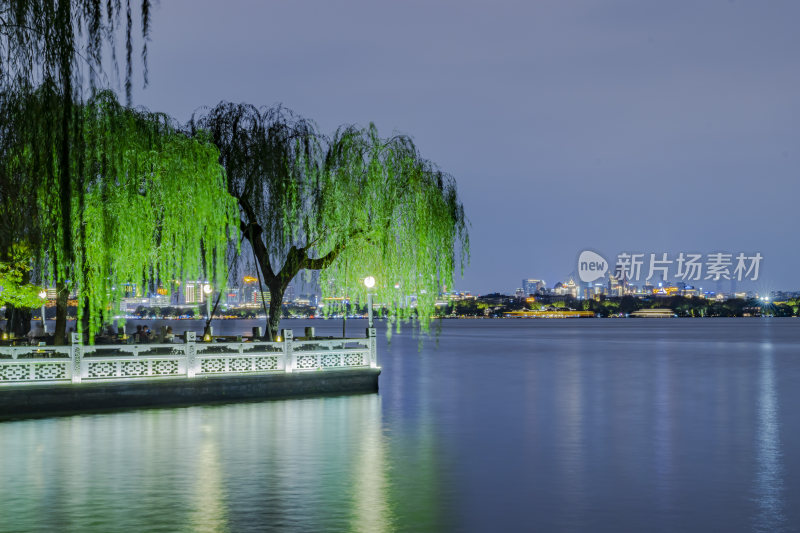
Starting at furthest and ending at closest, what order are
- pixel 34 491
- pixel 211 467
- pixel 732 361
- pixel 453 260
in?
pixel 732 361
pixel 453 260
pixel 211 467
pixel 34 491

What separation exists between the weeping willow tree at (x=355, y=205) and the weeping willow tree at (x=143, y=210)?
2132mm

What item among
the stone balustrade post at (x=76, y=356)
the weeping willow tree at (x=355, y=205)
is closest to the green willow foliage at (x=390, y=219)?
the weeping willow tree at (x=355, y=205)

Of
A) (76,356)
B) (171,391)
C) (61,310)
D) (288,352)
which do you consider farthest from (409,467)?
(61,310)

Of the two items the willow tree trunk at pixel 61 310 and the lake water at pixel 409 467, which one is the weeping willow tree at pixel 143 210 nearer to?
the willow tree trunk at pixel 61 310

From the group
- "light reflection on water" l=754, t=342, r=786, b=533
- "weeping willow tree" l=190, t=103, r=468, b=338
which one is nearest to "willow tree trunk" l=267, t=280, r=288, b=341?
"weeping willow tree" l=190, t=103, r=468, b=338

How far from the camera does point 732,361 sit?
2184 inches

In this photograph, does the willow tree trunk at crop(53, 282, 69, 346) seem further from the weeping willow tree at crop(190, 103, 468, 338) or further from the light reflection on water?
the light reflection on water

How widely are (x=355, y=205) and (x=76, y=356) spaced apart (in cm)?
868

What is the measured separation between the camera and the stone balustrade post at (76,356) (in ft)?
71.0

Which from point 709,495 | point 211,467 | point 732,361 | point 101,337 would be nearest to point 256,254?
point 101,337

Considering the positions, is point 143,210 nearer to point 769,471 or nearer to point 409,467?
point 409,467

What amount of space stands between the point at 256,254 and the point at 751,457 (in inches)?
653

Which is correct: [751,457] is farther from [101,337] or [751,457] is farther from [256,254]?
[101,337]

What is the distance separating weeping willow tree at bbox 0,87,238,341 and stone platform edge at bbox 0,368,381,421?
5.07ft
